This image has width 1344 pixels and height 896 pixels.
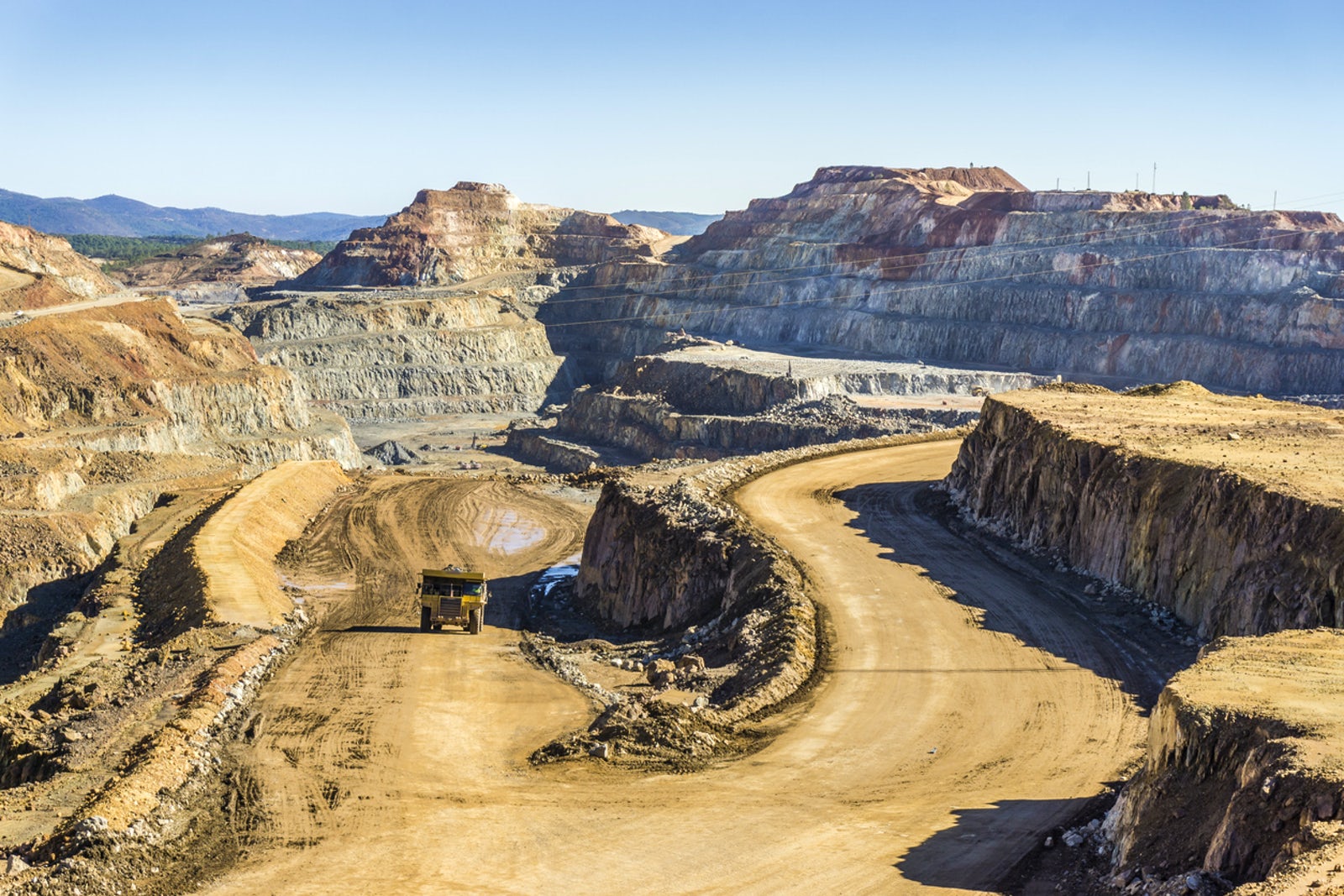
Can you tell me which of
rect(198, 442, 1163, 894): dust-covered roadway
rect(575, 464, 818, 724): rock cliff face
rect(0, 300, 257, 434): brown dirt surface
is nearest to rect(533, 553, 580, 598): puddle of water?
rect(575, 464, 818, 724): rock cliff face

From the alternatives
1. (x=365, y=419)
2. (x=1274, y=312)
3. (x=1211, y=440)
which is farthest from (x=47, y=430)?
(x=1274, y=312)

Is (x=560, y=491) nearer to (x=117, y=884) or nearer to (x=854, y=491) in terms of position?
(x=854, y=491)

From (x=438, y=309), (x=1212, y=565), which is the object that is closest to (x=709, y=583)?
(x=1212, y=565)

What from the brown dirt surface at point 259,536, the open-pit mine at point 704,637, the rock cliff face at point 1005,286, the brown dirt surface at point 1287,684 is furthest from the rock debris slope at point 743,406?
the brown dirt surface at point 1287,684

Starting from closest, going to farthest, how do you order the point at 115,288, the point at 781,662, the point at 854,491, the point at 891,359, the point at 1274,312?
the point at 781,662, the point at 854,491, the point at 1274,312, the point at 891,359, the point at 115,288

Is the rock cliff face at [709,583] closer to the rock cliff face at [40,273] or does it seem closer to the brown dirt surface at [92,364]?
the brown dirt surface at [92,364]

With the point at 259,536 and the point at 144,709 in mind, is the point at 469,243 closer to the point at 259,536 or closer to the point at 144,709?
the point at 259,536
